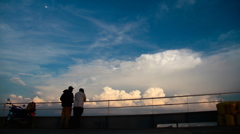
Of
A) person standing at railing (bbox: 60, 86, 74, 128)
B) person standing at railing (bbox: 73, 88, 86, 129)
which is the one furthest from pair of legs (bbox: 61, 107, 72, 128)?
person standing at railing (bbox: 73, 88, 86, 129)

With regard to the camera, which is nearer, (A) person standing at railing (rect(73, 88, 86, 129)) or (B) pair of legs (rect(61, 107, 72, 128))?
(A) person standing at railing (rect(73, 88, 86, 129))

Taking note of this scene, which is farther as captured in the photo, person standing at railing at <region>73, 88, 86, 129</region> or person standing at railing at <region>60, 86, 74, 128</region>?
person standing at railing at <region>60, 86, 74, 128</region>

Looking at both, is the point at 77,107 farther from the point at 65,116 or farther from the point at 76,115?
the point at 65,116

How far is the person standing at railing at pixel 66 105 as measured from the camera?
9.71 meters

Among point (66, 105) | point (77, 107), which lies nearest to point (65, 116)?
point (66, 105)

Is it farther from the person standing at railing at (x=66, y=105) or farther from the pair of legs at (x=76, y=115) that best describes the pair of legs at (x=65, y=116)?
the pair of legs at (x=76, y=115)

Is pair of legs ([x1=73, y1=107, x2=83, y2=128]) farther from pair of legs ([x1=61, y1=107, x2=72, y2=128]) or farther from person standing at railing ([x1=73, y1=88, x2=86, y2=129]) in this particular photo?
pair of legs ([x1=61, y1=107, x2=72, y2=128])

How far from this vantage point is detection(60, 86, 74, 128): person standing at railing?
9.71 metres

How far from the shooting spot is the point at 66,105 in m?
9.72

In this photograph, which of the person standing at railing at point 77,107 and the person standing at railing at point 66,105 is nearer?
the person standing at railing at point 77,107

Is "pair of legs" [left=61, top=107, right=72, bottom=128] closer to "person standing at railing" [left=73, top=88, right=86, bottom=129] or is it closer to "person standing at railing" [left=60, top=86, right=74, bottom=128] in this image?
"person standing at railing" [left=60, top=86, right=74, bottom=128]

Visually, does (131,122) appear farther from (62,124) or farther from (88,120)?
(62,124)

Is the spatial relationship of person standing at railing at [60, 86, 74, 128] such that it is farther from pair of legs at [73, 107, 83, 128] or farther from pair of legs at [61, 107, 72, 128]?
pair of legs at [73, 107, 83, 128]

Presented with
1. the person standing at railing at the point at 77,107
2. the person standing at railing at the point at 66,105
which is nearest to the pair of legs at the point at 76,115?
the person standing at railing at the point at 77,107
